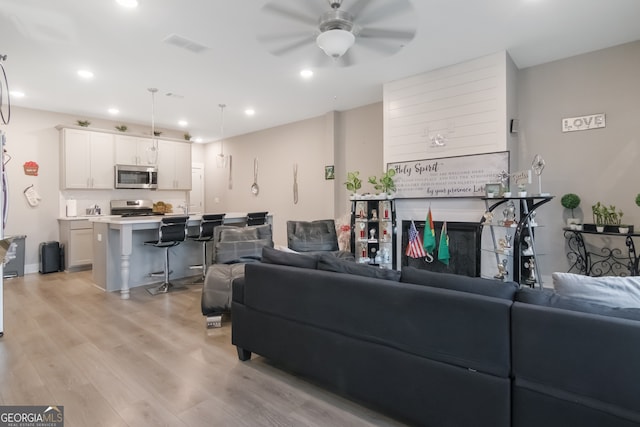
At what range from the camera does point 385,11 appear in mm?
2291

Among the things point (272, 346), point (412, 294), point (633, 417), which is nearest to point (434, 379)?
point (412, 294)

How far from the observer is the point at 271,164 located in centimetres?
777

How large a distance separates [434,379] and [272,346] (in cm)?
113

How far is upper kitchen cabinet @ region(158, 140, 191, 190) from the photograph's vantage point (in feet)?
24.6

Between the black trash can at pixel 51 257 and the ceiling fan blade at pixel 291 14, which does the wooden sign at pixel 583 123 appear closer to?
the ceiling fan blade at pixel 291 14

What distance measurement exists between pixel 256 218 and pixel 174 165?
10.6 ft

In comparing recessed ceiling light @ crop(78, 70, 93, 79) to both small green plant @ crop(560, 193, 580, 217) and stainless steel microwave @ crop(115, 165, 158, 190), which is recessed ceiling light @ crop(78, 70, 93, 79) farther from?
small green plant @ crop(560, 193, 580, 217)

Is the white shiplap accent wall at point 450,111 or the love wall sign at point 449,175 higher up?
the white shiplap accent wall at point 450,111

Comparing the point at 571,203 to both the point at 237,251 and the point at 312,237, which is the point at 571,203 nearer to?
the point at 312,237

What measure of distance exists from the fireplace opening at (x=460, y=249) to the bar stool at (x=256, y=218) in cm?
255

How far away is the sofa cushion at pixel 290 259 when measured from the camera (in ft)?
7.47

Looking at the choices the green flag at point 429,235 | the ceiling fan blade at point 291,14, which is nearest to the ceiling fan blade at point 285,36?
the ceiling fan blade at point 291,14

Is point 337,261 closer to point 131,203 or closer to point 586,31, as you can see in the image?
point 586,31

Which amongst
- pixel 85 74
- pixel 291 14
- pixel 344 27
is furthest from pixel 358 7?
pixel 85 74
